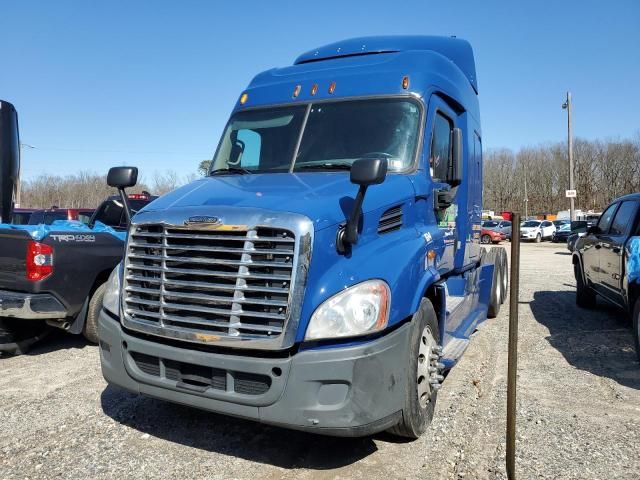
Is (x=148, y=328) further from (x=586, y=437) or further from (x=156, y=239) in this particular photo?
(x=586, y=437)

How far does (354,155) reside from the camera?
4.23 metres

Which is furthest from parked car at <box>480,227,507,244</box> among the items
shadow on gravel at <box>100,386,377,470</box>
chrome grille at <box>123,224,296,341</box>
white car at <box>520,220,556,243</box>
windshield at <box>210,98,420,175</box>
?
chrome grille at <box>123,224,296,341</box>

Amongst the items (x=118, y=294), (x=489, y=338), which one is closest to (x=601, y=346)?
(x=489, y=338)

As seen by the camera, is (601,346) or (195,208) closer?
(195,208)

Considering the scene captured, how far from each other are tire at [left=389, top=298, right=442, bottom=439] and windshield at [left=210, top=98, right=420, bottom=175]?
1.27 m

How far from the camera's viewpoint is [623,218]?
716cm

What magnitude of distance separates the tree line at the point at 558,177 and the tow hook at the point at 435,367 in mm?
68449

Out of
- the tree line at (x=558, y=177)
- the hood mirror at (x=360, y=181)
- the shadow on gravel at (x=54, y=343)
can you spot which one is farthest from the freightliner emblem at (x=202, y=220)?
the tree line at (x=558, y=177)

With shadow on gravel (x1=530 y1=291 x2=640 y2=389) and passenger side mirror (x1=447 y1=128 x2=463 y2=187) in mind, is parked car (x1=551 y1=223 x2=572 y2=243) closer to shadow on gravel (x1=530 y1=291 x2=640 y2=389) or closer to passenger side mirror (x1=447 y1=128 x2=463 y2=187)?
shadow on gravel (x1=530 y1=291 x2=640 y2=389)

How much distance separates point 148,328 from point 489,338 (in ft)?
16.8

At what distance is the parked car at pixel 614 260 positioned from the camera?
236 inches

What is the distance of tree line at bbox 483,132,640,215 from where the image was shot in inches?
2662

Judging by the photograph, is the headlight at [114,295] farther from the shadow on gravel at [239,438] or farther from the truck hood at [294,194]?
the shadow on gravel at [239,438]

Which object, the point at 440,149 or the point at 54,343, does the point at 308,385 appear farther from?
the point at 54,343
